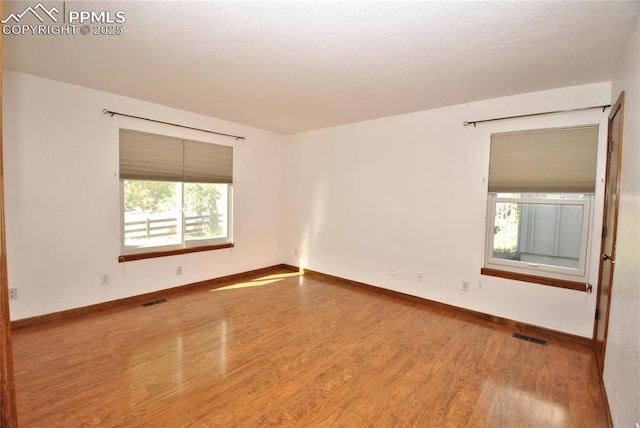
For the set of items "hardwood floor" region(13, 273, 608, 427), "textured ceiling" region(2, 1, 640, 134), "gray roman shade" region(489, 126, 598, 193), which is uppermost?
"textured ceiling" region(2, 1, 640, 134)

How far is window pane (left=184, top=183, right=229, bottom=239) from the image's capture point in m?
4.61

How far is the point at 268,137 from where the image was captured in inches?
223

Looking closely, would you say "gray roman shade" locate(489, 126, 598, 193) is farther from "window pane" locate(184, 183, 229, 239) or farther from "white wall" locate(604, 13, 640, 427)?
"window pane" locate(184, 183, 229, 239)

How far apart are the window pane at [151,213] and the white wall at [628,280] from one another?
4649 millimetres

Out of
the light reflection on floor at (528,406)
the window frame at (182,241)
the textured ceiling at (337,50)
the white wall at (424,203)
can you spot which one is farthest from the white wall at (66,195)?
the light reflection on floor at (528,406)

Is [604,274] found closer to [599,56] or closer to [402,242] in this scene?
[599,56]

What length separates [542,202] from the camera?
3346 mm

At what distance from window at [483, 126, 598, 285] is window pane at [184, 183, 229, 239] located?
3.82m

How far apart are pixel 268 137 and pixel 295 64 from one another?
2976mm

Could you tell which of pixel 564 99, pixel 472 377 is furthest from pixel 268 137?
pixel 472 377

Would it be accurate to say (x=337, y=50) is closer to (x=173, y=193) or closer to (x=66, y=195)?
(x=173, y=193)

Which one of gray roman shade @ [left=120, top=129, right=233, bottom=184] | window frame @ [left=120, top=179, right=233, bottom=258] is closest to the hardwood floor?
window frame @ [left=120, top=179, right=233, bottom=258]

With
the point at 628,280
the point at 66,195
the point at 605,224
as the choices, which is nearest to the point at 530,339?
the point at 605,224

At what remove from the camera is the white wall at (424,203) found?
128 inches
